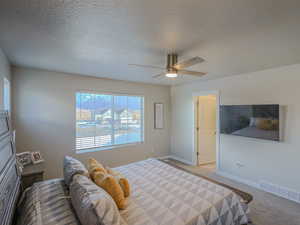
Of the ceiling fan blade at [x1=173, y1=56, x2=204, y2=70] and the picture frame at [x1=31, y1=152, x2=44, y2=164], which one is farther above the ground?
the ceiling fan blade at [x1=173, y1=56, x2=204, y2=70]

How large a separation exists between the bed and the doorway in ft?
8.50

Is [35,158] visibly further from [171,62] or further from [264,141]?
[264,141]

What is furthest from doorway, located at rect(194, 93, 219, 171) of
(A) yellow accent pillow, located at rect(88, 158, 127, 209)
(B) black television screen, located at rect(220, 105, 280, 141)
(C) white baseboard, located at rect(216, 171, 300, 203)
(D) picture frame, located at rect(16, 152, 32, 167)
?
(D) picture frame, located at rect(16, 152, 32, 167)

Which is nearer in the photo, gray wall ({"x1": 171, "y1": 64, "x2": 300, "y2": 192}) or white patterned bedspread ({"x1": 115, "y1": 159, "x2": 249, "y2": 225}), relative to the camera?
white patterned bedspread ({"x1": 115, "y1": 159, "x2": 249, "y2": 225})

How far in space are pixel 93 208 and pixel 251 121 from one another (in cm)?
331

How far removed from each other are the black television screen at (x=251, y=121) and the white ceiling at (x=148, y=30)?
0.94 metres

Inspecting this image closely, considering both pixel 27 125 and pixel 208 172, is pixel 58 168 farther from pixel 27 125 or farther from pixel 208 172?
pixel 208 172

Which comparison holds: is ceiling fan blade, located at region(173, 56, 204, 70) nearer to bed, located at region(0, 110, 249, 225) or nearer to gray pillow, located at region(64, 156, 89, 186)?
bed, located at region(0, 110, 249, 225)

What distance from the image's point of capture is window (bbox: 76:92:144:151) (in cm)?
392

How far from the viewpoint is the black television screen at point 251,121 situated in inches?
118

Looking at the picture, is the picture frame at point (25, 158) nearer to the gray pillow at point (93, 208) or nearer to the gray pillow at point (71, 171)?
the gray pillow at point (71, 171)

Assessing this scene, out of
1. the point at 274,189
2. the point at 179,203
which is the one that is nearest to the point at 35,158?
the point at 179,203

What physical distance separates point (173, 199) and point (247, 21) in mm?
1932

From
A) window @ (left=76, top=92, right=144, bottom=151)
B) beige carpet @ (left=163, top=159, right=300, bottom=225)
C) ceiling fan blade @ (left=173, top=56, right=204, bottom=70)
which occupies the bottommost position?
beige carpet @ (left=163, top=159, right=300, bottom=225)
